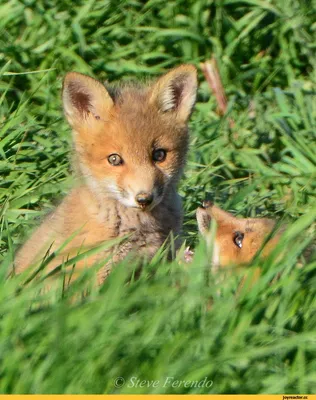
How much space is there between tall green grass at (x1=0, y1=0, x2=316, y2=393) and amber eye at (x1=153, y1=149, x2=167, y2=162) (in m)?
0.61

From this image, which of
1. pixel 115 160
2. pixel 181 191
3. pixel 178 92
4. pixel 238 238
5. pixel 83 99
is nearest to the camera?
pixel 238 238

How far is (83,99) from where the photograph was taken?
218 inches

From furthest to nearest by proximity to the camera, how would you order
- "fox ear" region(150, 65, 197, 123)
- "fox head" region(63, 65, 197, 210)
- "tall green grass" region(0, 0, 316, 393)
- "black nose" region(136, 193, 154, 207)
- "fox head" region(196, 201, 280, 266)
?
"fox ear" region(150, 65, 197, 123)
"fox head" region(63, 65, 197, 210)
"black nose" region(136, 193, 154, 207)
"fox head" region(196, 201, 280, 266)
"tall green grass" region(0, 0, 316, 393)

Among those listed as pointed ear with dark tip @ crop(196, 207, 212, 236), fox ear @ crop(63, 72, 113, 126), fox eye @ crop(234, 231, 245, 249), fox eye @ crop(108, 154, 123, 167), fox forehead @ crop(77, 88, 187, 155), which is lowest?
fox eye @ crop(234, 231, 245, 249)

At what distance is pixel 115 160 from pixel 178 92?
67 centimetres

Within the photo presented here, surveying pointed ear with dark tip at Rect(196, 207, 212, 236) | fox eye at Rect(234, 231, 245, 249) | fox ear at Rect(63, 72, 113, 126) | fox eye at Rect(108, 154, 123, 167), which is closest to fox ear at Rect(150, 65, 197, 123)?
fox ear at Rect(63, 72, 113, 126)

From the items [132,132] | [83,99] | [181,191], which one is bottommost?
[181,191]

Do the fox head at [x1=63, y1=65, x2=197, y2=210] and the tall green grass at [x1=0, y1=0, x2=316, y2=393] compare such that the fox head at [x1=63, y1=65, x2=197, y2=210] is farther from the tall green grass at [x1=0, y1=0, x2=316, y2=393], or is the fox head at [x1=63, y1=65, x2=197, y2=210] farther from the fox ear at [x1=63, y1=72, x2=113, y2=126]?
the tall green grass at [x1=0, y1=0, x2=316, y2=393]

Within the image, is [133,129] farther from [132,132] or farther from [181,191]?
[181,191]

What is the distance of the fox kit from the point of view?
5.26 meters

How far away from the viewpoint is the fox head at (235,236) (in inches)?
195

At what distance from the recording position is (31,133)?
676cm

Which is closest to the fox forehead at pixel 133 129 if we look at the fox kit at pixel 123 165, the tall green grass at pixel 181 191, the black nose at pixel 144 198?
the fox kit at pixel 123 165

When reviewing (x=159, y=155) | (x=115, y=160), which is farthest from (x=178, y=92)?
(x=115, y=160)
